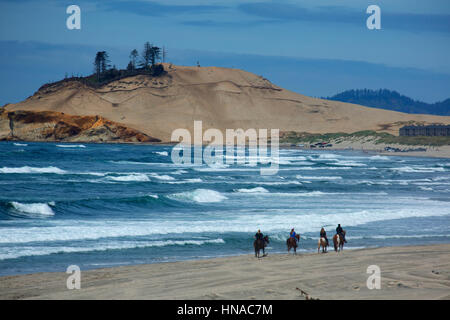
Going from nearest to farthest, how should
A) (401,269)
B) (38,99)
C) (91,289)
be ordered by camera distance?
(91,289) → (401,269) → (38,99)

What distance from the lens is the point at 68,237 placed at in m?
19.3

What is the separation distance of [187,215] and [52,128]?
93.0m

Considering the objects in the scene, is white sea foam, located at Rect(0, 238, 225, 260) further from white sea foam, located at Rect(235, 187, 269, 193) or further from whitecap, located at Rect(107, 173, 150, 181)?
whitecap, located at Rect(107, 173, 150, 181)

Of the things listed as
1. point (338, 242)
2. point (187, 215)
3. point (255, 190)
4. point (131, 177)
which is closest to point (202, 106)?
point (131, 177)

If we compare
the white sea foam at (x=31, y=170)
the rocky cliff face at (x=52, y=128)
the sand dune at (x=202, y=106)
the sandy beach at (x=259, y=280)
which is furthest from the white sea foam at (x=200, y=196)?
the sand dune at (x=202, y=106)

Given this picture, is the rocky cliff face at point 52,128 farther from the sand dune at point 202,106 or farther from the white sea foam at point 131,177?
the white sea foam at point 131,177

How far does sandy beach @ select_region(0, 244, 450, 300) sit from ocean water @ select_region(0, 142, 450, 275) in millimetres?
1734

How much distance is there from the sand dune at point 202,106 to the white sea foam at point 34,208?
4242 inches

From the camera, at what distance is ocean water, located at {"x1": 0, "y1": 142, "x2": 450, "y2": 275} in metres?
17.6

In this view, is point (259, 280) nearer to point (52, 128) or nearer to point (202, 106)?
point (52, 128)

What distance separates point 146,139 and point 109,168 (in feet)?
235
